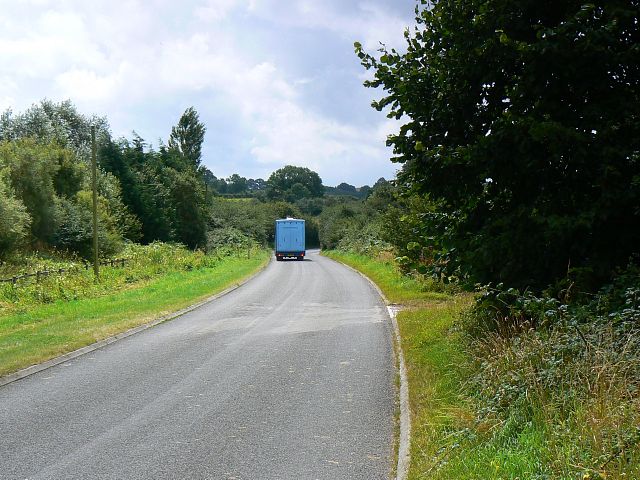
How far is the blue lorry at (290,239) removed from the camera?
5603 centimetres

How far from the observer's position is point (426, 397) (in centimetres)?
733

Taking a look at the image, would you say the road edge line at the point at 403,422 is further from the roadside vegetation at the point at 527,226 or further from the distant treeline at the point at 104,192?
the distant treeline at the point at 104,192

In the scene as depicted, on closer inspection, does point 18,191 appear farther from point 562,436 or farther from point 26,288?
point 562,436

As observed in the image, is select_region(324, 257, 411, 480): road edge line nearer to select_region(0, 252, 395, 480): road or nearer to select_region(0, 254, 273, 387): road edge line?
select_region(0, 252, 395, 480): road

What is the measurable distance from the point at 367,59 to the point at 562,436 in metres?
6.47

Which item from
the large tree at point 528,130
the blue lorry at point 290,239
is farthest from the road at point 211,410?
the blue lorry at point 290,239

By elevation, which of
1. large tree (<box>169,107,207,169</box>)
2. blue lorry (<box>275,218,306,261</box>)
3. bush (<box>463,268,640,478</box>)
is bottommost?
bush (<box>463,268,640,478</box>)

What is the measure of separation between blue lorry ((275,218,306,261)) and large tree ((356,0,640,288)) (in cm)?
4697

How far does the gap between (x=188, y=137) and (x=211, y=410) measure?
2883 inches

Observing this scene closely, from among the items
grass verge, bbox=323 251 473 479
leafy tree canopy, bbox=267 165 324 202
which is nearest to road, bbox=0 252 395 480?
grass verge, bbox=323 251 473 479

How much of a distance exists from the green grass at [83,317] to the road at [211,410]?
2.83 feet

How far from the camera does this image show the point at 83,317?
53.8ft

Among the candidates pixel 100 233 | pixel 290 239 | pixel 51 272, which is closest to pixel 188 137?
pixel 290 239

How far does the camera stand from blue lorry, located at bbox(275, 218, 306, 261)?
5603 cm
